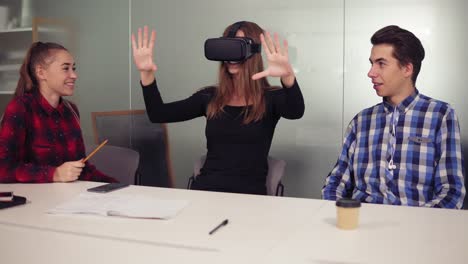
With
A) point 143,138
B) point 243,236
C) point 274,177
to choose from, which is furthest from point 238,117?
point 143,138

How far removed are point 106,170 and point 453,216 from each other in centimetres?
206

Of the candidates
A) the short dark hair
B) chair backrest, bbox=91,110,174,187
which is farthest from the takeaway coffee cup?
chair backrest, bbox=91,110,174,187

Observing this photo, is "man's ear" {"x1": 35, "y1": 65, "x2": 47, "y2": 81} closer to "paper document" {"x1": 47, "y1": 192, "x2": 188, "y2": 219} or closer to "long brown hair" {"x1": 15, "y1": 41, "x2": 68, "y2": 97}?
"long brown hair" {"x1": 15, "y1": 41, "x2": 68, "y2": 97}

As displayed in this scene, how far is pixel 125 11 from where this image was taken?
13.7 ft

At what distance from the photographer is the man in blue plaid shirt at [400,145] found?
7.55 ft

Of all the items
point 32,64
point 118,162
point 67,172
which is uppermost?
point 32,64

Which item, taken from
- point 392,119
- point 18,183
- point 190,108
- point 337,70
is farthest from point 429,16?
point 18,183

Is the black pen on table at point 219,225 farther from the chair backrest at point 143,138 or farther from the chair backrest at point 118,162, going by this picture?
the chair backrest at point 143,138

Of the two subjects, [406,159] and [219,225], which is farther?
[406,159]

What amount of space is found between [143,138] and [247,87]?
5.62ft

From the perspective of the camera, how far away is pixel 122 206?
5.96 feet

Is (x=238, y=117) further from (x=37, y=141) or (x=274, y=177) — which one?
(x=37, y=141)

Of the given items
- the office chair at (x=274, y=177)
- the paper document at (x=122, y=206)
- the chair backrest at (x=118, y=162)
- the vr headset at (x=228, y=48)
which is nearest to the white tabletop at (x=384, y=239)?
the paper document at (x=122, y=206)

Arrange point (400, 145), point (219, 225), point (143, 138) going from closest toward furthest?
point (219, 225) → point (400, 145) → point (143, 138)
